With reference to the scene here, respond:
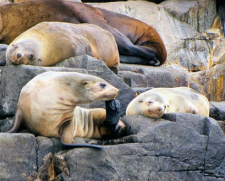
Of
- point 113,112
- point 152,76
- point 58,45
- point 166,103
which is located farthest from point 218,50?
point 113,112

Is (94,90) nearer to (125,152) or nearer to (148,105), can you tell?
(125,152)

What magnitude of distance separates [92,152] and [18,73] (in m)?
1.42

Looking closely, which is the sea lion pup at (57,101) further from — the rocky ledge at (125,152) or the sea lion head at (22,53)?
the sea lion head at (22,53)

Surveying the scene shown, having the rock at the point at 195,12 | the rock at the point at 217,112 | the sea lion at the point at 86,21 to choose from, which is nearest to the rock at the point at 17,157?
the rock at the point at 217,112

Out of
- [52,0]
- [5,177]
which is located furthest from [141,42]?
[5,177]

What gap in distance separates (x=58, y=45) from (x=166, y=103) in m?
1.52

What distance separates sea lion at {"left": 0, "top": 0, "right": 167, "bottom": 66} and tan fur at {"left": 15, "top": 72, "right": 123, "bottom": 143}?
3.53 metres

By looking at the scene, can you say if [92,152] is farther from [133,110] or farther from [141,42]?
[141,42]

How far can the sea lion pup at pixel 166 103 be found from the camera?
6.05m

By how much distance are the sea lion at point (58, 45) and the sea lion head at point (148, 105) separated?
1.14 meters

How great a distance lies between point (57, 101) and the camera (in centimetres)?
534

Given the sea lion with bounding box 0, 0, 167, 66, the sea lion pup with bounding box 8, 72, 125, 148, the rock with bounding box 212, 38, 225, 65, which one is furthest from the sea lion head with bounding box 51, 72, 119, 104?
the rock with bounding box 212, 38, 225, 65

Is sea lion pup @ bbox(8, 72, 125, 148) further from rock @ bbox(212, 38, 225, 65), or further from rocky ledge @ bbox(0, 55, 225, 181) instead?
rock @ bbox(212, 38, 225, 65)

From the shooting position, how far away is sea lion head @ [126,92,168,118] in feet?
19.5
